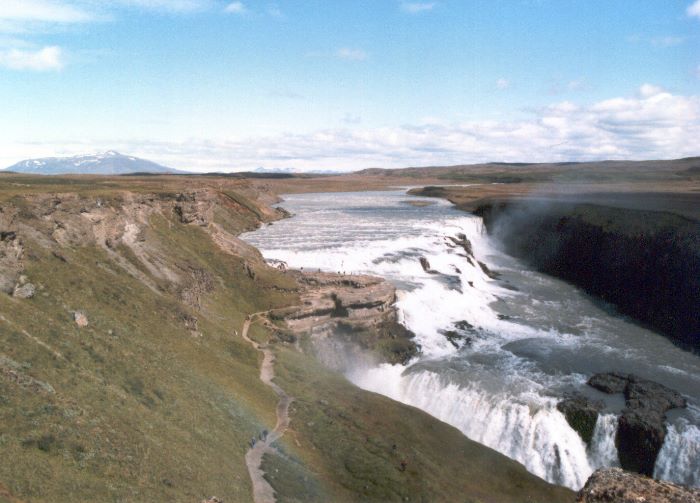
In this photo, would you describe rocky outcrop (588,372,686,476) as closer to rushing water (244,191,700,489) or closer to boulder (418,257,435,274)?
rushing water (244,191,700,489)

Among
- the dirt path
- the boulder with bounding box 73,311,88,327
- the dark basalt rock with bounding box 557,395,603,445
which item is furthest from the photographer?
the dark basalt rock with bounding box 557,395,603,445

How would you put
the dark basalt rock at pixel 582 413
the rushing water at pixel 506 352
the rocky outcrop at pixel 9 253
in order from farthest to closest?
the dark basalt rock at pixel 582 413 < the rushing water at pixel 506 352 < the rocky outcrop at pixel 9 253

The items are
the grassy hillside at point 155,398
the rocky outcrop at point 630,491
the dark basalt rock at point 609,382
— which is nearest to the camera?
the rocky outcrop at point 630,491

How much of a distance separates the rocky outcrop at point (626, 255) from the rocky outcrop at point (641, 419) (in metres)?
16.1

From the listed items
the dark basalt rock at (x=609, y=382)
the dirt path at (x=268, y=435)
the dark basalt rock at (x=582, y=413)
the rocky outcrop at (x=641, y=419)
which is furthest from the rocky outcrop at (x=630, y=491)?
the dark basalt rock at (x=609, y=382)

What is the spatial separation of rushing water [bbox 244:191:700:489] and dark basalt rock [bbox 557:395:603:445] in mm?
343

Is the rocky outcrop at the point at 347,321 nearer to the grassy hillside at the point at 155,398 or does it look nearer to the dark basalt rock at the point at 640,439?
the grassy hillside at the point at 155,398

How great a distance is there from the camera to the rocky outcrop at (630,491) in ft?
26.7

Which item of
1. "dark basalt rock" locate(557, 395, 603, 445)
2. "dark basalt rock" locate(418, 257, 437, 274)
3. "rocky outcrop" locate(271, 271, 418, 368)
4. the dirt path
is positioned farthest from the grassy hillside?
"dark basalt rock" locate(418, 257, 437, 274)

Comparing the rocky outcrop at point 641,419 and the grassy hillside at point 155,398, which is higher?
the grassy hillside at point 155,398

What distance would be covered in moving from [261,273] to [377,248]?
20171mm

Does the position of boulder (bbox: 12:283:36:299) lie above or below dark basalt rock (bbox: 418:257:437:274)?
above

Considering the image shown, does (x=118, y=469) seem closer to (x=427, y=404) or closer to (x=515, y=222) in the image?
(x=427, y=404)

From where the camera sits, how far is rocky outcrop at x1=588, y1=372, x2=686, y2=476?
28.0 meters
